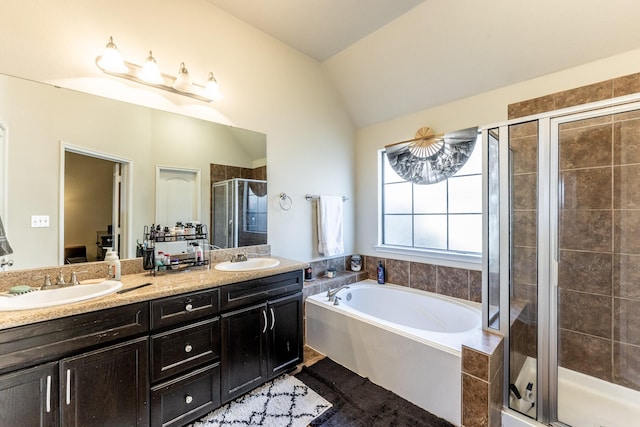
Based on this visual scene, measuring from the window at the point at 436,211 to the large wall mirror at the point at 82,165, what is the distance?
207 centimetres

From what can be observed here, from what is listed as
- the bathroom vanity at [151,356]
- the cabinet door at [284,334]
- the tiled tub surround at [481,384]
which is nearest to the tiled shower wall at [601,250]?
the tiled tub surround at [481,384]

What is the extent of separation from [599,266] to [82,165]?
11.7 feet

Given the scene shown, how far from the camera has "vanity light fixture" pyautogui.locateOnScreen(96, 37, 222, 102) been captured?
1641 mm

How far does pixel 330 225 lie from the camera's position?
9.81 ft

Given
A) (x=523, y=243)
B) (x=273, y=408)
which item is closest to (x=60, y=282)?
(x=273, y=408)

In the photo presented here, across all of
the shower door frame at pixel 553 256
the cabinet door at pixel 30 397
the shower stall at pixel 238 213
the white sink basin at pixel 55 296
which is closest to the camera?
the cabinet door at pixel 30 397

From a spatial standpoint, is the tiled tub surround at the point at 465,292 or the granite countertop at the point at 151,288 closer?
the granite countertop at the point at 151,288

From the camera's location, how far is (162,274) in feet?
5.76

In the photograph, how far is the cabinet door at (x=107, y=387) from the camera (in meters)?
1.17

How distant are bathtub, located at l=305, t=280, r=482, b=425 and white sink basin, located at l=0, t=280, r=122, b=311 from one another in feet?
5.28

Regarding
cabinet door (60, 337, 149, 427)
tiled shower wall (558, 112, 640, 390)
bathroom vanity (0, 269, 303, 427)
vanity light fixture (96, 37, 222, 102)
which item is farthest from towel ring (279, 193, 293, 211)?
tiled shower wall (558, 112, 640, 390)

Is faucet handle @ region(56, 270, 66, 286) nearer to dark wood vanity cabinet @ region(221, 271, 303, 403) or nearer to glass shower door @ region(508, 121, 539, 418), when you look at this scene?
dark wood vanity cabinet @ region(221, 271, 303, 403)

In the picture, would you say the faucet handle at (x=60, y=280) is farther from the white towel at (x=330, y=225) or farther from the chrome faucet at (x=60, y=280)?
the white towel at (x=330, y=225)

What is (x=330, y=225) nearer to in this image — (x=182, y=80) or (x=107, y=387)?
(x=182, y=80)
